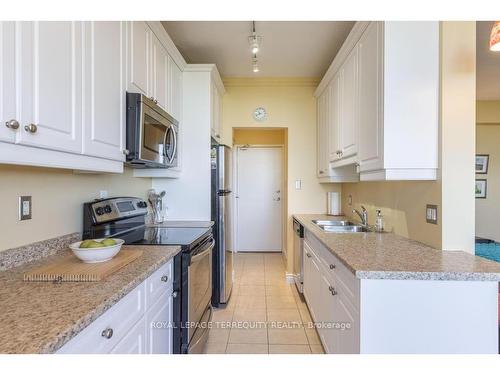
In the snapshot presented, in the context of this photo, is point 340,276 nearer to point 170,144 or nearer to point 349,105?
point 349,105

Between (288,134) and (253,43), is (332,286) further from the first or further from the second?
(288,134)

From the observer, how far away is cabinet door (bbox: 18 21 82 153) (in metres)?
0.97

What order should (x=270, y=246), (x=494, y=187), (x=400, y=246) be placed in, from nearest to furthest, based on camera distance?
(x=400, y=246) → (x=494, y=187) → (x=270, y=246)

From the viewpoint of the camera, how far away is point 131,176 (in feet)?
8.16

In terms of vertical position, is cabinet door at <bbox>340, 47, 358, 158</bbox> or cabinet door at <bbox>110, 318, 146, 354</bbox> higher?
cabinet door at <bbox>340, 47, 358, 158</bbox>

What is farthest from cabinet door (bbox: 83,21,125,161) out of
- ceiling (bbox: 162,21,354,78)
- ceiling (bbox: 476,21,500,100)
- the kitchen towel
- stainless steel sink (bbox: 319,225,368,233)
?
ceiling (bbox: 476,21,500,100)

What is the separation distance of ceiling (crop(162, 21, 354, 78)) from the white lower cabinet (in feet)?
6.93

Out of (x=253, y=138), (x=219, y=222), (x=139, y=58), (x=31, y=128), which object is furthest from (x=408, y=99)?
(x=253, y=138)

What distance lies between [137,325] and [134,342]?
0.06m

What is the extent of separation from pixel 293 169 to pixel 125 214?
2.23 meters

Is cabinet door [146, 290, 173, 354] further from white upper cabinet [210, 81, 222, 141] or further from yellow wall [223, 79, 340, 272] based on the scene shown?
yellow wall [223, 79, 340, 272]

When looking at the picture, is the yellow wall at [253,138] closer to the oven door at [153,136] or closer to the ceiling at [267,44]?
the ceiling at [267,44]

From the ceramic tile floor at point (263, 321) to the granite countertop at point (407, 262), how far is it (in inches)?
38.1
